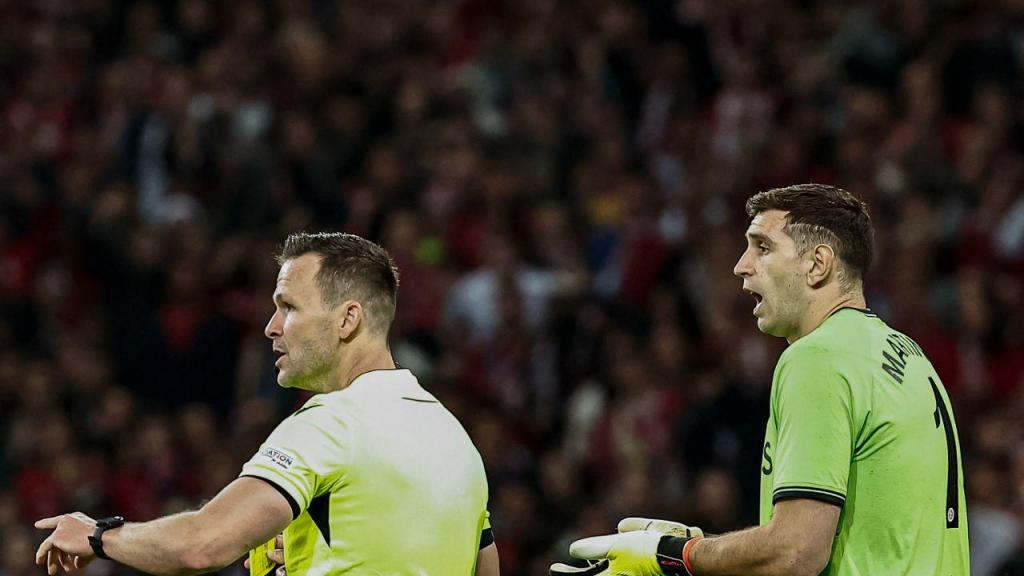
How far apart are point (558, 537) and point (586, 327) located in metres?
1.71

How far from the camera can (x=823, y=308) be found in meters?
4.26

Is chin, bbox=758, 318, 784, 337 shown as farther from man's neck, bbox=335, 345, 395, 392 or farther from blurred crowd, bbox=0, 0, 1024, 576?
blurred crowd, bbox=0, 0, 1024, 576

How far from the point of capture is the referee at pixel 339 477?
3.97 m

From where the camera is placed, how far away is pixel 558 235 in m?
11.3

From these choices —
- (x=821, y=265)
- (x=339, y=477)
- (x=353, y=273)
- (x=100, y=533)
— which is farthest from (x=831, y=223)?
(x=100, y=533)

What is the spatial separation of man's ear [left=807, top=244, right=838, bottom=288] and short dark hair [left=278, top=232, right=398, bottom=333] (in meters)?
1.19

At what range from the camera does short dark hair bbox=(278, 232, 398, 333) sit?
4.52 metres

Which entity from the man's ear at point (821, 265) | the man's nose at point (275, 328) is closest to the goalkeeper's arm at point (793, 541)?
the man's ear at point (821, 265)

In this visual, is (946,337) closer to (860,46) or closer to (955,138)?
(955,138)

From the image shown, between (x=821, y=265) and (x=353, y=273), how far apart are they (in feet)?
4.24

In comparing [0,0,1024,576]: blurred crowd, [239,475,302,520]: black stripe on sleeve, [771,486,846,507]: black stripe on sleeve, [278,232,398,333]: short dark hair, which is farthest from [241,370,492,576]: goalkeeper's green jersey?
[0,0,1024,576]: blurred crowd

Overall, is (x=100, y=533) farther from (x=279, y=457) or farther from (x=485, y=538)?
(x=485, y=538)

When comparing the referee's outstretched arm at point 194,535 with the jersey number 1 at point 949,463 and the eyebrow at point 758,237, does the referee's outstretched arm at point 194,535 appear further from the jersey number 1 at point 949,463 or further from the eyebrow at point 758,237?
the jersey number 1 at point 949,463

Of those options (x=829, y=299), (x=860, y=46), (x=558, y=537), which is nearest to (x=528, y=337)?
(x=558, y=537)
